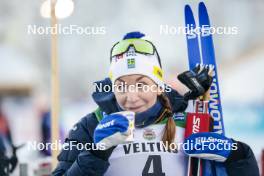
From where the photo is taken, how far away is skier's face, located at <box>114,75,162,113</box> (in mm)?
1647

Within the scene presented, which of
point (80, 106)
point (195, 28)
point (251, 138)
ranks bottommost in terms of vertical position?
point (251, 138)

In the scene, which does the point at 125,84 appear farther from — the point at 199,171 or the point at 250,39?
the point at 250,39

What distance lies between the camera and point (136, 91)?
164 centimetres

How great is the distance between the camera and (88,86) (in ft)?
10.1

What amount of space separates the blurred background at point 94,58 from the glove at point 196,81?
675 mm

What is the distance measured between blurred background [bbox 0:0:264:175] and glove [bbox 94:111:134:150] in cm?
95

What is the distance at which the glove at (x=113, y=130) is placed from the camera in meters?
1.48

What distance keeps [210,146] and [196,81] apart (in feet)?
0.64

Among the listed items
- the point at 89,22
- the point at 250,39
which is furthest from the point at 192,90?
the point at 250,39

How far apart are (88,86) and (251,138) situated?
0.86 m
